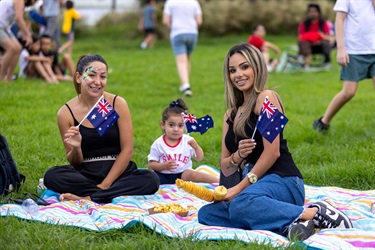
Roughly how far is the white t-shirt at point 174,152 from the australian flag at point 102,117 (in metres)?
0.96

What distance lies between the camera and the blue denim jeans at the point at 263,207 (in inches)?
190

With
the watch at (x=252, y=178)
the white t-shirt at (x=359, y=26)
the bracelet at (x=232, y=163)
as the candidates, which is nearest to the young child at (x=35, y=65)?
the white t-shirt at (x=359, y=26)

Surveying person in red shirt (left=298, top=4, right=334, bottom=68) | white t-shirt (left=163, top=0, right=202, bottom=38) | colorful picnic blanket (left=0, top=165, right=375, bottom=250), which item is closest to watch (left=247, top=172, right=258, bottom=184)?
colorful picnic blanket (left=0, top=165, right=375, bottom=250)

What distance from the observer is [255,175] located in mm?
5145

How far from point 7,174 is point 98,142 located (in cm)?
82

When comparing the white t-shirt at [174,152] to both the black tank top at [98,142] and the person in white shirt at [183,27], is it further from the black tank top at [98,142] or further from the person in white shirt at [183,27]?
the person in white shirt at [183,27]

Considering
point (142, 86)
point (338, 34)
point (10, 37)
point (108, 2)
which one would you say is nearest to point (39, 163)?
point (338, 34)

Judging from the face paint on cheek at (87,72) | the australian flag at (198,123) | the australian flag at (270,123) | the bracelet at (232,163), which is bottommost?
the bracelet at (232,163)

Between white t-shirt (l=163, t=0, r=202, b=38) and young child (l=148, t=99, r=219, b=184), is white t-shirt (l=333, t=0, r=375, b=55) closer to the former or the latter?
young child (l=148, t=99, r=219, b=184)

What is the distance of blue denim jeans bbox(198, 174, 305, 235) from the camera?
482 cm

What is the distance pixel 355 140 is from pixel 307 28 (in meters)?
9.56

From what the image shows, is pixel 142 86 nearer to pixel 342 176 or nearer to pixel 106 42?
pixel 342 176

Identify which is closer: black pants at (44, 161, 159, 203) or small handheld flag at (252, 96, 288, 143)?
small handheld flag at (252, 96, 288, 143)

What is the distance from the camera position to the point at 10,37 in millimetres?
11664
